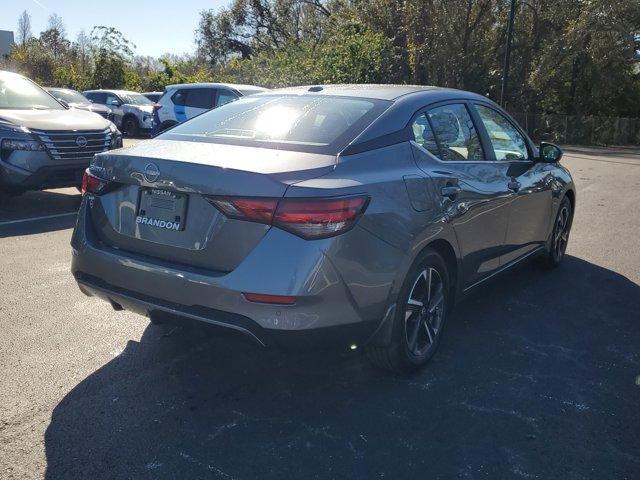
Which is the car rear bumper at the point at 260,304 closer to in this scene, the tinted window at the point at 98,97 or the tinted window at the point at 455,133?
the tinted window at the point at 455,133

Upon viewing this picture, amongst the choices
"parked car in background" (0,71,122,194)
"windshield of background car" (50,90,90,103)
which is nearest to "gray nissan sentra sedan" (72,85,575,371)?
"parked car in background" (0,71,122,194)

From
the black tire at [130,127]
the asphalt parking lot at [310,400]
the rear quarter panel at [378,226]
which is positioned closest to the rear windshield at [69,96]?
the black tire at [130,127]

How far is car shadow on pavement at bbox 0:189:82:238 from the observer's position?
7.22m

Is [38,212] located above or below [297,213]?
below

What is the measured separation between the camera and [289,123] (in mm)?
3689

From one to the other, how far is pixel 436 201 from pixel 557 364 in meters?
1.33

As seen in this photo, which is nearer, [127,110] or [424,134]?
[424,134]

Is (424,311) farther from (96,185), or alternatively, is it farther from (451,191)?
(96,185)

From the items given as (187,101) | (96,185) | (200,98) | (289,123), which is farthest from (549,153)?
(187,101)

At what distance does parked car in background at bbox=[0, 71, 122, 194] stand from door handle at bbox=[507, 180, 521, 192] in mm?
5471

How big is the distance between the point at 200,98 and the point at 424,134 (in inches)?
495

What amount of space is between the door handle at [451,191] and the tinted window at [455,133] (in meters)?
0.20

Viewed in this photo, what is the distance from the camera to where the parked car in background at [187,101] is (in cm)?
1507

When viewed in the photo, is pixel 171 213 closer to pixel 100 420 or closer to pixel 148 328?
pixel 100 420
